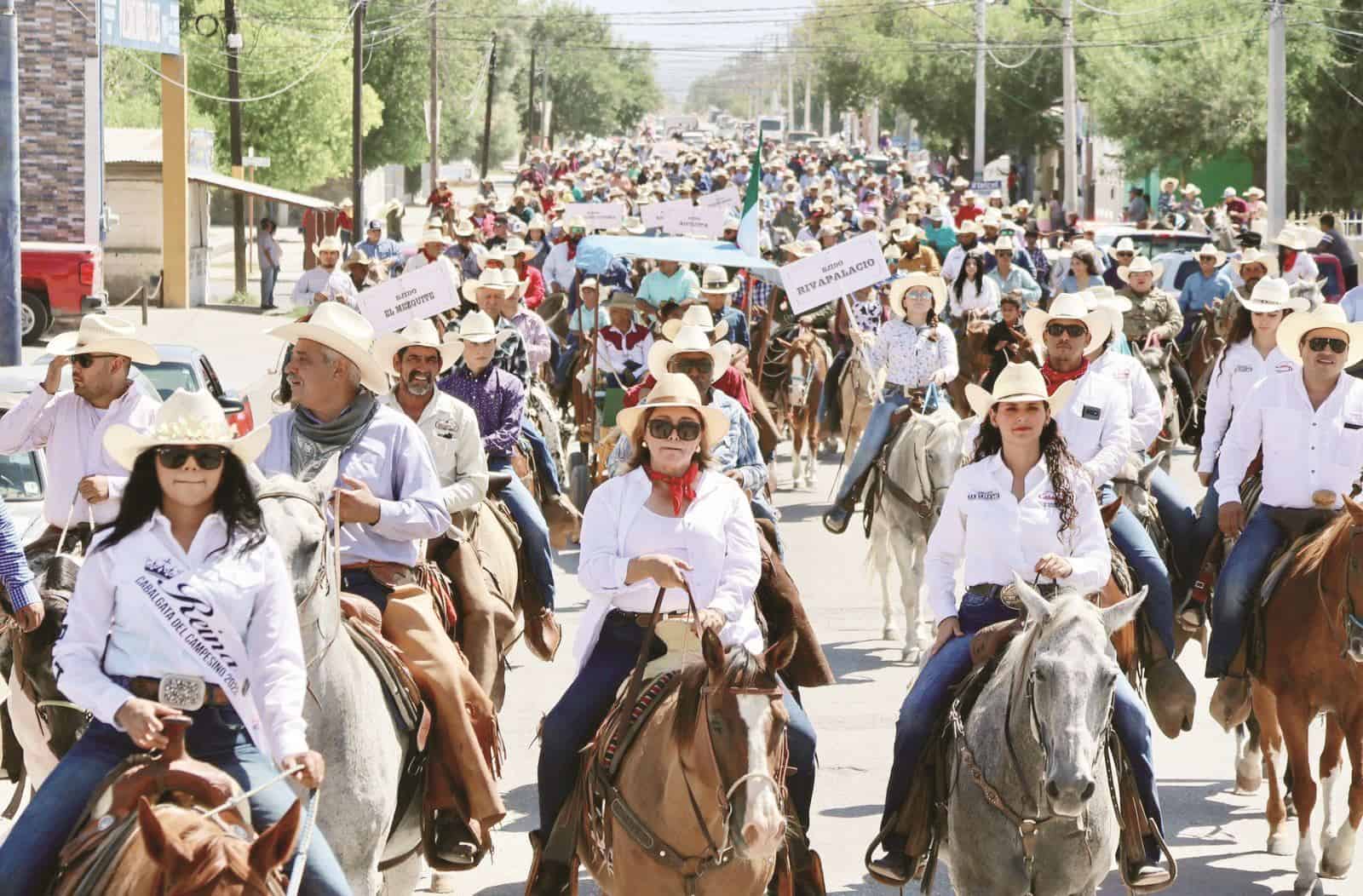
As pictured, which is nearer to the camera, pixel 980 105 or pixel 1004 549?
pixel 1004 549

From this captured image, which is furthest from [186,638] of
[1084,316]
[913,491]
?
[913,491]

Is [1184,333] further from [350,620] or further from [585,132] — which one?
[585,132]

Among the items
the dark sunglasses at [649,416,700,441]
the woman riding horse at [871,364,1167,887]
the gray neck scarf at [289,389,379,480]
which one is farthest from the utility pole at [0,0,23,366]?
the woman riding horse at [871,364,1167,887]

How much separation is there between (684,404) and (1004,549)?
1.38m

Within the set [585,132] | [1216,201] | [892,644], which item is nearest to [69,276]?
[892,644]

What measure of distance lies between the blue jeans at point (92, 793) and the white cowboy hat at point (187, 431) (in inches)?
29.5

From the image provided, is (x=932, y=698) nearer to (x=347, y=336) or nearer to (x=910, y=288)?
(x=347, y=336)

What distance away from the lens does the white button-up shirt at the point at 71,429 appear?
10.2 metres

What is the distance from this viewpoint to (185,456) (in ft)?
20.4

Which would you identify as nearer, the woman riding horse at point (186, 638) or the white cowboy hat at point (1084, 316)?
the woman riding horse at point (186, 638)

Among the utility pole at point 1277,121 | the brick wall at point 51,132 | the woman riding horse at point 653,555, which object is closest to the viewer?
the woman riding horse at point 653,555

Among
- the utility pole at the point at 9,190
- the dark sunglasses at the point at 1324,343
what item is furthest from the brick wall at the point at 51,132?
the dark sunglasses at the point at 1324,343

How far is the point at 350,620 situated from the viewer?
818 cm

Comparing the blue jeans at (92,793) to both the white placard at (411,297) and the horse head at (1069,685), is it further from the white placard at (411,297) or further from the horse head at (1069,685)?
the white placard at (411,297)
